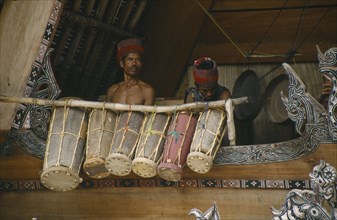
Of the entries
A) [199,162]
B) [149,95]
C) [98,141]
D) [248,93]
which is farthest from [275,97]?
[98,141]

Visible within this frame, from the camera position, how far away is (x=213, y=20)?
8.29 metres

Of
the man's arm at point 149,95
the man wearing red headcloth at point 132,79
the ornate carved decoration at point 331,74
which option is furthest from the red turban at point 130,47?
the ornate carved decoration at point 331,74

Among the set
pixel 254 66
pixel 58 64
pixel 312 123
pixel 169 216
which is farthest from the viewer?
pixel 254 66

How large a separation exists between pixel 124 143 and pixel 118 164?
0.14 metres

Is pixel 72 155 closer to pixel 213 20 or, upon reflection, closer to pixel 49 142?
pixel 49 142

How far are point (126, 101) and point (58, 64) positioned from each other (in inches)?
32.3

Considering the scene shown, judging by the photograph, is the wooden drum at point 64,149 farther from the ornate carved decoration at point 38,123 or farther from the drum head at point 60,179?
the ornate carved decoration at point 38,123

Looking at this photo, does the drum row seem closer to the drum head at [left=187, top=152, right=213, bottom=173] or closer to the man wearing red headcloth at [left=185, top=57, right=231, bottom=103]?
the drum head at [left=187, top=152, right=213, bottom=173]

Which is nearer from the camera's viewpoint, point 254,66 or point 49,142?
point 49,142

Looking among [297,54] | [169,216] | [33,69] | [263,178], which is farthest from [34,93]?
[297,54]

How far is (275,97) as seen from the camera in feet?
25.3

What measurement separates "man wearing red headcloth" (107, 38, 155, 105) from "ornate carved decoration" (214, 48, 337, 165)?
95cm

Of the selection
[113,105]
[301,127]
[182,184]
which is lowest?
[182,184]

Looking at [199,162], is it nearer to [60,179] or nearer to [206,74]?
[206,74]
